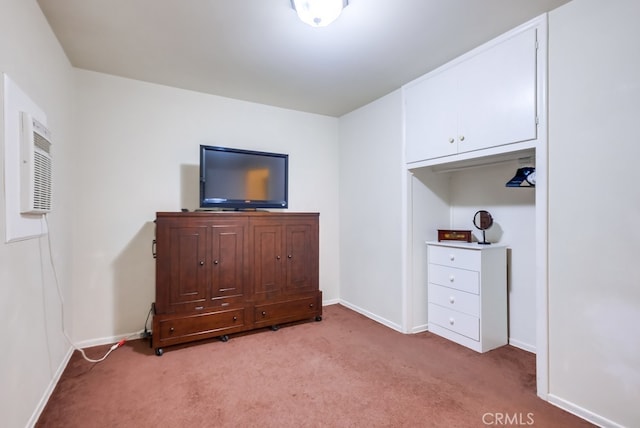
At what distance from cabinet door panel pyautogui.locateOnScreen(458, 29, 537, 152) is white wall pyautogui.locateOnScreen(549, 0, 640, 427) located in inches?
5.3

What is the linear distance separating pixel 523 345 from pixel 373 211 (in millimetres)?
1819

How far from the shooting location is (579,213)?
69.2 inches

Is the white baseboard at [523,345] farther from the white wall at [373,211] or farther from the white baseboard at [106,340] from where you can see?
the white baseboard at [106,340]

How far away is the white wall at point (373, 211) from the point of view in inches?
122

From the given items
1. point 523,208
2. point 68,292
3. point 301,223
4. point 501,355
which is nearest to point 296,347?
point 301,223

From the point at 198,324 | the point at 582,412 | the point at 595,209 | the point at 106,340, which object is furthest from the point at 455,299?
the point at 106,340

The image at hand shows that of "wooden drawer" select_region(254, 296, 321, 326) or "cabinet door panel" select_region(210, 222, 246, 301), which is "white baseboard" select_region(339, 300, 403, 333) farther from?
"cabinet door panel" select_region(210, 222, 246, 301)

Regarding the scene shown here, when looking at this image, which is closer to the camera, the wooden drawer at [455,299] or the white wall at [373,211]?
the wooden drawer at [455,299]

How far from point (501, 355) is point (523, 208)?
1244mm

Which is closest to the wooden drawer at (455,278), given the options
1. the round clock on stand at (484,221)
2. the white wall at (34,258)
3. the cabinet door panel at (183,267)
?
the round clock on stand at (484,221)

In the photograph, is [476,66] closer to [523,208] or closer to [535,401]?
[523,208]

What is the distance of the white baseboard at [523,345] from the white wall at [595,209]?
0.75 metres

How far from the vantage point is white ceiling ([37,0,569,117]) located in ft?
6.09

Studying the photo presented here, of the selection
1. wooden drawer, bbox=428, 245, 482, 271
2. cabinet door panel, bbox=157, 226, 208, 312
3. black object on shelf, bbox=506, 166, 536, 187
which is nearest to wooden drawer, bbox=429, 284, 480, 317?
wooden drawer, bbox=428, 245, 482, 271
